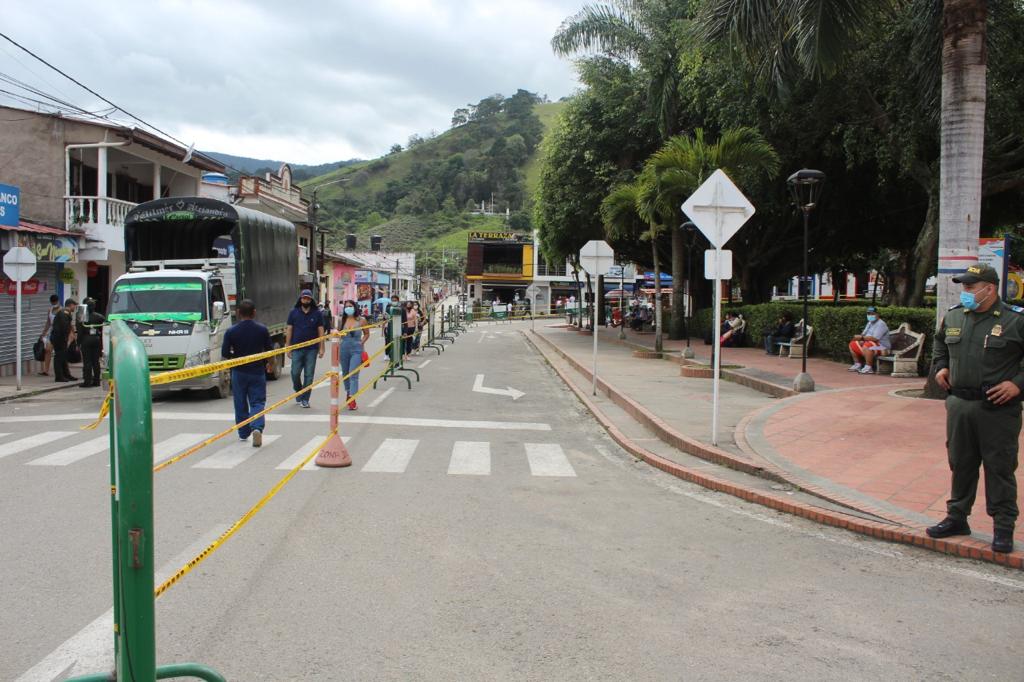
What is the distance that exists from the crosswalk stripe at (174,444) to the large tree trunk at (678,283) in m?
18.5

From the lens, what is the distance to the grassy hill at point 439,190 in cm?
13812

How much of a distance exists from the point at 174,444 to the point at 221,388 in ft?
16.3

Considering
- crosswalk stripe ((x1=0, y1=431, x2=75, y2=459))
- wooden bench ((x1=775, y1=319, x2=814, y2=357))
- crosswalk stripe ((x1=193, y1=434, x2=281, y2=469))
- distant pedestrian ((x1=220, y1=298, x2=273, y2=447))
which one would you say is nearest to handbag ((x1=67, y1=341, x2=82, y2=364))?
crosswalk stripe ((x1=0, y1=431, x2=75, y2=459))

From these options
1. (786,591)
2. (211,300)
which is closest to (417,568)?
(786,591)

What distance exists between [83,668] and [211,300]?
1201cm

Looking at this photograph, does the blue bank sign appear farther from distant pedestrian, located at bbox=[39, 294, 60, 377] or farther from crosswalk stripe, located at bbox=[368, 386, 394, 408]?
crosswalk stripe, located at bbox=[368, 386, 394, 408]

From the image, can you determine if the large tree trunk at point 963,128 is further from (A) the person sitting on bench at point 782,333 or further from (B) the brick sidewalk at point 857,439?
(A) the person sitting on bench at point 782,333

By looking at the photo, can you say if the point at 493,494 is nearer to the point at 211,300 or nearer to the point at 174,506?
the point at 174,506

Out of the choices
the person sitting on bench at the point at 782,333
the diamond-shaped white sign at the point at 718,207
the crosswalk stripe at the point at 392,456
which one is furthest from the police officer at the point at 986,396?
the person sitting on bench at the point at 782,333

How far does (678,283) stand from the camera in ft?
97.3

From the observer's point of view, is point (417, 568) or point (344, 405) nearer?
point (417, 568)

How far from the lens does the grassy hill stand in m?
138

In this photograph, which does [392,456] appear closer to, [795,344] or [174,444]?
[174,444]

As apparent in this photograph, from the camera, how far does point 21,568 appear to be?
5.32 metres
